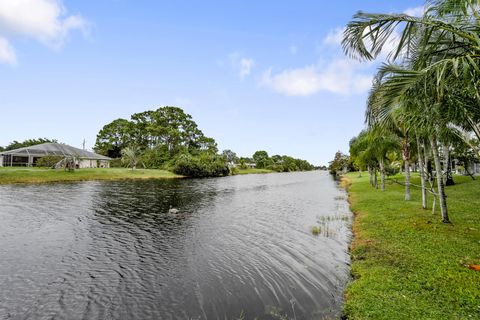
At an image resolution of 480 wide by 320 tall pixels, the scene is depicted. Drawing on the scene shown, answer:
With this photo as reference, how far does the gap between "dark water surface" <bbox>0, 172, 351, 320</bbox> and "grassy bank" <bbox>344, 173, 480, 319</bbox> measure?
0.93m

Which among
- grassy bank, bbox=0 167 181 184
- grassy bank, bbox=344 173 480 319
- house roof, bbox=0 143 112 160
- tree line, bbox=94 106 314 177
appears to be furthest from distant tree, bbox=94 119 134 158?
grassy bank, bbox=344 173 480 319

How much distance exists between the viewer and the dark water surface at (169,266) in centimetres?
834

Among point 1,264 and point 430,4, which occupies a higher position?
point 430,4

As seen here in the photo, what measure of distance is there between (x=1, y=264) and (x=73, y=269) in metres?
3.22

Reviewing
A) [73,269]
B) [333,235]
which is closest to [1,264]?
[73,269]

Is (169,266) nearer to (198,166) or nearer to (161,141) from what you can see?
(198,166)

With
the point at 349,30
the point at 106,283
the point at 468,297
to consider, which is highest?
the point at 349,30

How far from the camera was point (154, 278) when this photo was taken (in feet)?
34.1

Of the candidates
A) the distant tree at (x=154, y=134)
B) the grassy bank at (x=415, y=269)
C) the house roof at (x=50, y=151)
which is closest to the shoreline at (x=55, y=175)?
the house roof at (x=50, y=151)

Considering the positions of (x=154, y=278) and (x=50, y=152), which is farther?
(x=50, y=152)

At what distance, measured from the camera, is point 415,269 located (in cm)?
927

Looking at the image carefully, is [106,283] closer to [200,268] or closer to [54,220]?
[200,268]

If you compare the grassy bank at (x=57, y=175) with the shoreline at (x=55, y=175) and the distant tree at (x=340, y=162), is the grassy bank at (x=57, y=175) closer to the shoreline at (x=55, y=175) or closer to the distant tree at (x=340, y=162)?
the shoreline at (x=55, y=175)

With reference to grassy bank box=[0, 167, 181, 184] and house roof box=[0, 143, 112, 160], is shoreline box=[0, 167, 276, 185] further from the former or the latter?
house roof box=[0, 143, 112, 160]
